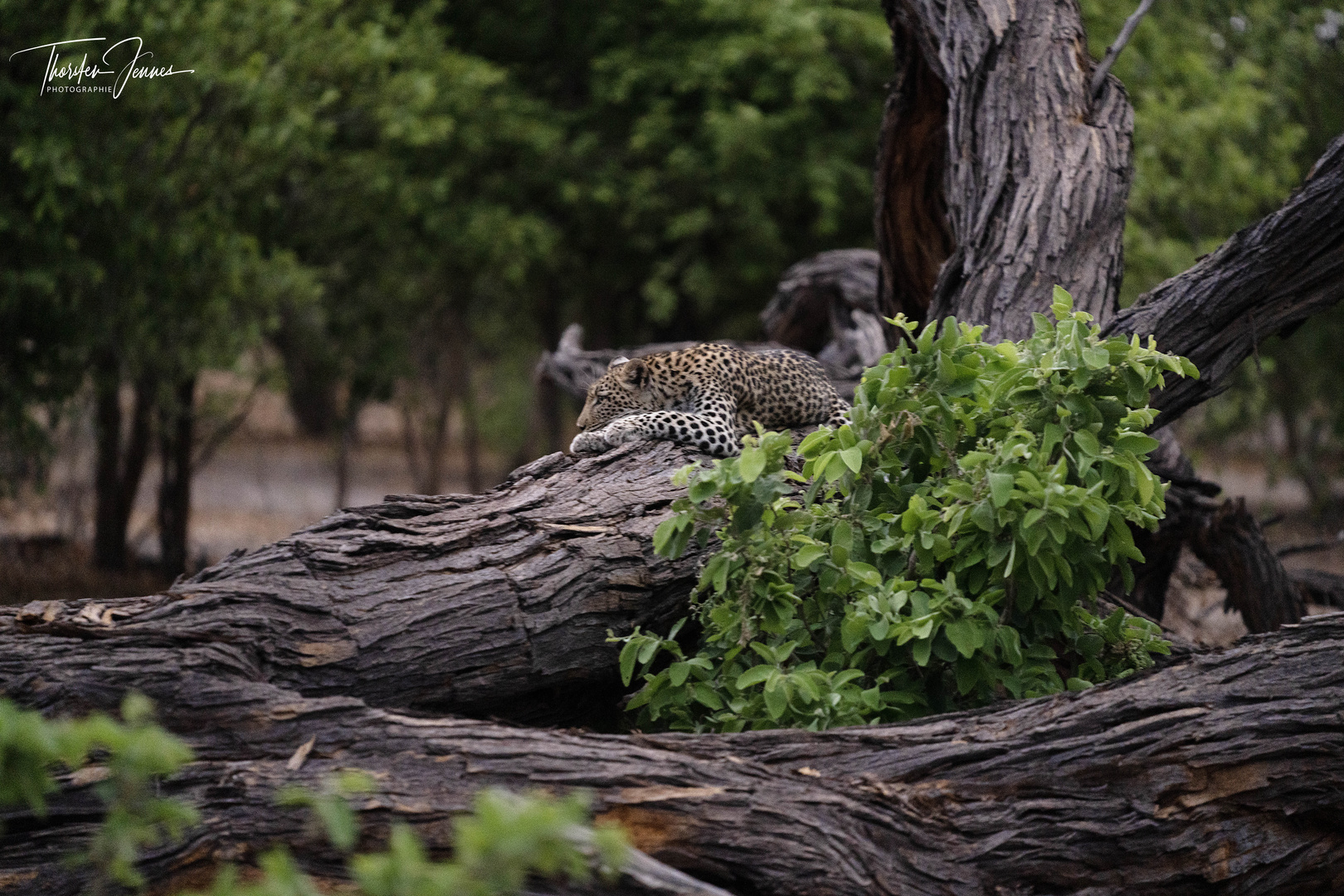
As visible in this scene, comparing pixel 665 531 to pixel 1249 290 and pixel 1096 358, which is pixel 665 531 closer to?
pixel 1096 358

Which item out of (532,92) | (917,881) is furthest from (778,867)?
(532,92)

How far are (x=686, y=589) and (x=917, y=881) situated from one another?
1.60 meters

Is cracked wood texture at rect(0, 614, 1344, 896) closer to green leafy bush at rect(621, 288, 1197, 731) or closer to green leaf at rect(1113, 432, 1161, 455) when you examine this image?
green leafy bush at rect(621, 288, 1197, 731)

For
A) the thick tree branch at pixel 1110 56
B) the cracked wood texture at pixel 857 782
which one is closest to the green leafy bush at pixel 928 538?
the cracked wood texture at pixel 857 782

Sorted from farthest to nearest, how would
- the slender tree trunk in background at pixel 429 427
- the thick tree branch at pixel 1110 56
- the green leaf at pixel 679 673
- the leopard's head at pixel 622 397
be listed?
the slender tree trunk in background at pixel 429 427 → the leopard's head at pixel 622 397 → the thick tree branch at pixel 1110 56 → the green leaf at pixel 679 673

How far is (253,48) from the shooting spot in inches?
415

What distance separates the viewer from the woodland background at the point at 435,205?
10.1 metres

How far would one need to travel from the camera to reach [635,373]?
6.91 m

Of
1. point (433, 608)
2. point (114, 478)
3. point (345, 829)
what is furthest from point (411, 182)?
point (345, 829)

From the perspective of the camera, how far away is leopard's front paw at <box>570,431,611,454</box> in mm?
5867

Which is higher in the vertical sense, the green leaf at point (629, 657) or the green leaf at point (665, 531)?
the green leaf at point (665, 531)

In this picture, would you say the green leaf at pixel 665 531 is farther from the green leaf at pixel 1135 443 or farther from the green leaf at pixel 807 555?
the green leaf at pixel 1135 443

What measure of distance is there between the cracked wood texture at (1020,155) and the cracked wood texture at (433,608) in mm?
2097

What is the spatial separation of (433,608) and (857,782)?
5.08ft
